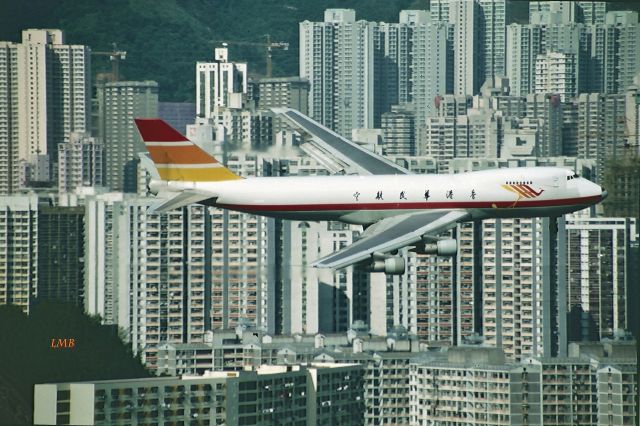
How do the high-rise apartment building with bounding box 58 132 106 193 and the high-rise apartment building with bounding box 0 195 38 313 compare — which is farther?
the high-rise apartment building with bounding box 58 132 106 193

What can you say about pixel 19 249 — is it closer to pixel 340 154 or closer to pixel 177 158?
pixel 340 154

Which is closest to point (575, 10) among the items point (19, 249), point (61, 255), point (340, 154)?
point (61, 255)

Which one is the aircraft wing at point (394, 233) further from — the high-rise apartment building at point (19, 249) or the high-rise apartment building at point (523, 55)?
the high-rise apartment building at point (523, 55)

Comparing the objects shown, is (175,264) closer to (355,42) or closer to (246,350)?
(246,350)

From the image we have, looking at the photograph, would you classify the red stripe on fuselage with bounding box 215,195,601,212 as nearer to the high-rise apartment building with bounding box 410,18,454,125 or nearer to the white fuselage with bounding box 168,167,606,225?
the white fuselage with bounding box 168,167,606,225

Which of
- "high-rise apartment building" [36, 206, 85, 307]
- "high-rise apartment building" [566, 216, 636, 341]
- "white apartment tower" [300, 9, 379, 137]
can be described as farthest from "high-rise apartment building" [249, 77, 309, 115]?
"high-rise apartment building" [566, 216, 636, 341]

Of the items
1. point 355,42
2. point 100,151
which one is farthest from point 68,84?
point 355,42
